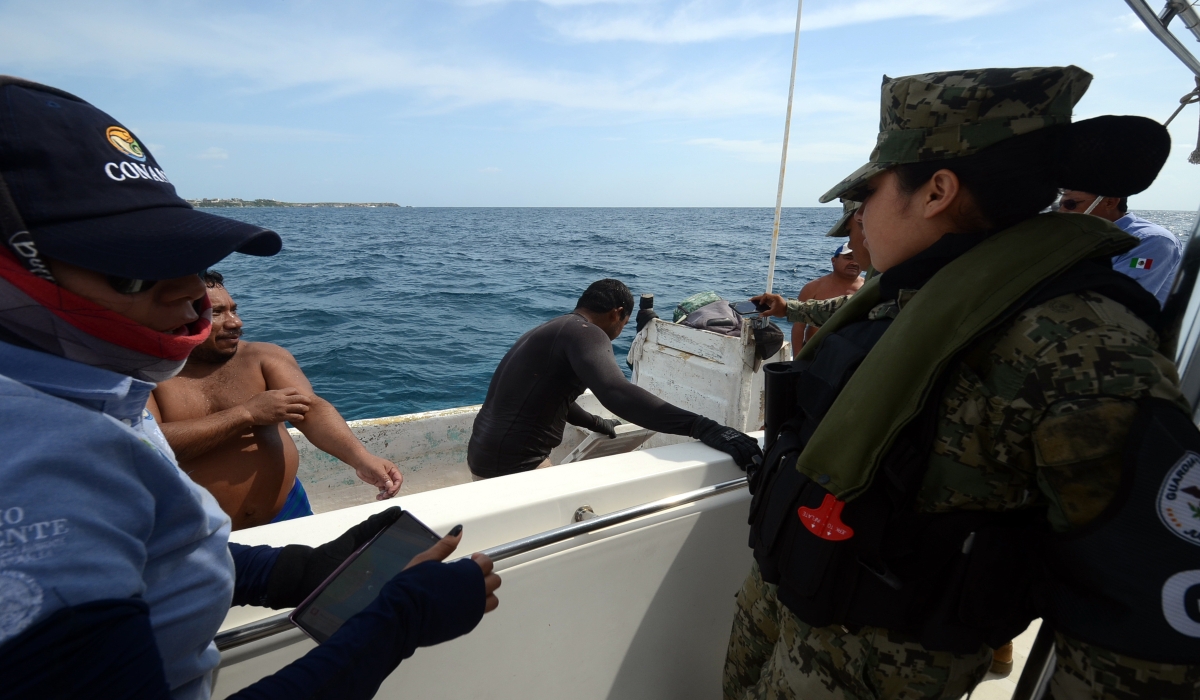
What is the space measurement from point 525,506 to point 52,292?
1085mm

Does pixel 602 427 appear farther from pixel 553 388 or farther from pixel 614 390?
pixel 614 390

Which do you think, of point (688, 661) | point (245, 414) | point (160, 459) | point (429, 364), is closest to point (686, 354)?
point (688, 661)

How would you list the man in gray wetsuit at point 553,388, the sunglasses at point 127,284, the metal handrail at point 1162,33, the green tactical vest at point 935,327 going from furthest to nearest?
1. the man in gray wetsuit at point 553,388
2. the metal handrail at point 1162,33
3. the green tactical vest at point 935,327
4. the sunglasses at point 127,284

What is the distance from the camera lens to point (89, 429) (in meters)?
0.61

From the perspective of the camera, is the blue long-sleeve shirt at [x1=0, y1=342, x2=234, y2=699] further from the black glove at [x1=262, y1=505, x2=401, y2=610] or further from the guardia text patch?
the guardia text patch

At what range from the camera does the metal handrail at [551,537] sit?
1124 millimetres

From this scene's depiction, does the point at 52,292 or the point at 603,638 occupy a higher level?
the point at 52,292

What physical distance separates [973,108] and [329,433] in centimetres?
227

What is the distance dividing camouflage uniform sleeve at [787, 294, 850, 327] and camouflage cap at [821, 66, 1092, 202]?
1.10 metres

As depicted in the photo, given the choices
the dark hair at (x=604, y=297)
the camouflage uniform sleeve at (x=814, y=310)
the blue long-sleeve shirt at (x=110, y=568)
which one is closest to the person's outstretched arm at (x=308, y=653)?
the blue long-sleeve shirt at (x=110, y=568)

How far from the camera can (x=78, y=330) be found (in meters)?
0.67

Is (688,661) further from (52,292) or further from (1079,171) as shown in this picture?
(52,292)

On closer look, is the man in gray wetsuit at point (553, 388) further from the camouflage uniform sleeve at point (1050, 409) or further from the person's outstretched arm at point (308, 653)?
the person's outstretched arm at point (308, 653)

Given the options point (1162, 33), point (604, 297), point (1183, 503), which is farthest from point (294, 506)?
point (1162, 33)
